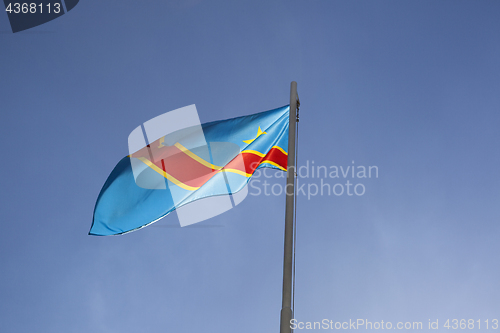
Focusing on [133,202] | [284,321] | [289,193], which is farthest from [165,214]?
[284,321]

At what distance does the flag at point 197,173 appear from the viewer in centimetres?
1220

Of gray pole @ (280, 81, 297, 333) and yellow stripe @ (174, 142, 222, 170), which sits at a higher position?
yellow stripe @ (174, 142, 222, 170)

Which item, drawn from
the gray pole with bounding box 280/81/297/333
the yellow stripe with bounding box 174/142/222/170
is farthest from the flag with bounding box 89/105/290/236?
the gray pole with bounding box 280/81/297/333

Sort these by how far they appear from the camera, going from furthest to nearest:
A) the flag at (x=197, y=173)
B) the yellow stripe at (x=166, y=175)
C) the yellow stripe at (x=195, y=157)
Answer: the yellow stripe at (x=195, y=157), the yellow stripe at (x=166, y=175), the flag at (x=197, y=173)

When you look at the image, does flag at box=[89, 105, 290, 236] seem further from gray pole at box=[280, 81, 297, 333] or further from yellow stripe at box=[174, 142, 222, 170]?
gray pole at box=[280, 81, 297, 333]

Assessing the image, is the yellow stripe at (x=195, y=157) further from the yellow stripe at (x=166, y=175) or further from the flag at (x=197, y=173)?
the yellow stripe at (x=166, y=175)

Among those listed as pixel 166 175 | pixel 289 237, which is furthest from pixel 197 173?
pixel 289 237

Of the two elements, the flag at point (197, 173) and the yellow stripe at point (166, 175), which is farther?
the yellow stripe at point (166, 175)

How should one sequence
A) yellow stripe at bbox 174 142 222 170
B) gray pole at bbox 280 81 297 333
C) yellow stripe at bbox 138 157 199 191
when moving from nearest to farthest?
1. gray pole at bbox 280 81 297 333
2. yellow stripe at bbox 138 157 199 191
3. yellow stripe at bbox 174 142 222 170

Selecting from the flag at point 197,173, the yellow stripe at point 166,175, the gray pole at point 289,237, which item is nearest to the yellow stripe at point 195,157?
the flag at point 197,173

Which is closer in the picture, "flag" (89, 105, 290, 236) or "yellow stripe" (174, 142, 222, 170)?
"flag" (89, 105, 290, 236)

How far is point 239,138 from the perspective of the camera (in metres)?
12.7

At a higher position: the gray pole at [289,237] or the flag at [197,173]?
the flag at [197,173]

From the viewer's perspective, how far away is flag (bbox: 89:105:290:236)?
12.2 meters
